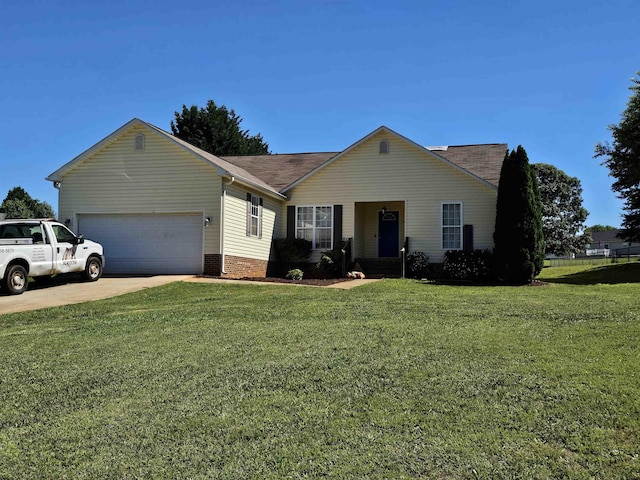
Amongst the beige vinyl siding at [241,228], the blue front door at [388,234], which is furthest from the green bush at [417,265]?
the beige vinyl siding at [241,228]

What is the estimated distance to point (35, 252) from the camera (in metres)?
14.6

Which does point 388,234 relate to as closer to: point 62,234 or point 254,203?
point 254,203

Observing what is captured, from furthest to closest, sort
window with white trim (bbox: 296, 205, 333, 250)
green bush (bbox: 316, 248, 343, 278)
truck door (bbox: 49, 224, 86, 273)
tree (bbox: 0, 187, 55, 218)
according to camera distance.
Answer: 1. tree (bbox: 0, 187, 55, 218)
2. window with white trim (bbox: 296, 205, 333, 250)
3. green bush (bbox: 316, 248, 343, 278)
4. truck door (bbox: 49, 224, 86, 273)

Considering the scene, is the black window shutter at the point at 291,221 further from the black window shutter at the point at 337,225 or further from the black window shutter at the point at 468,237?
the black window shutter at the point at 468,237

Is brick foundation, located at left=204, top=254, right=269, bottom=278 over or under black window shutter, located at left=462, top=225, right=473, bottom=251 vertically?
under


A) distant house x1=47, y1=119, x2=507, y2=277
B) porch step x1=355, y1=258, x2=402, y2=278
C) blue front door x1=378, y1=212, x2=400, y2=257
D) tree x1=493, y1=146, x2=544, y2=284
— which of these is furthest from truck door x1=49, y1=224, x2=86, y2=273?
tree x1=493, y1=146, x2=544, y2=284

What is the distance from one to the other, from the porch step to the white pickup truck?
9.61 m

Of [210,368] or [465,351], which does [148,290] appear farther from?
[465,351]

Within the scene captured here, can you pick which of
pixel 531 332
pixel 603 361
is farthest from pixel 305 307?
pixel 603 361

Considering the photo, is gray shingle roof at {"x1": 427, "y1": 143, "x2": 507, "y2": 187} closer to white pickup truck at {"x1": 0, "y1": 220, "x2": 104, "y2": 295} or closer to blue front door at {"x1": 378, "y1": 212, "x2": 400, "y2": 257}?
blue front door at {"x1": 378, "y1": 212, "x2": 400, "y2": 257}

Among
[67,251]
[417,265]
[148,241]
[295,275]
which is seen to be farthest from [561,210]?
[67,251]

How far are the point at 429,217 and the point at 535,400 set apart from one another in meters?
16.0

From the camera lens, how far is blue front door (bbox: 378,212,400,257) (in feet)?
73.2

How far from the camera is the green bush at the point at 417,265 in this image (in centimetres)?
2000
